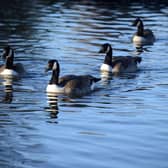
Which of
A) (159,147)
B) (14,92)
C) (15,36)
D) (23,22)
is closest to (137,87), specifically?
(14,92)

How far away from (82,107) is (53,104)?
88 cm

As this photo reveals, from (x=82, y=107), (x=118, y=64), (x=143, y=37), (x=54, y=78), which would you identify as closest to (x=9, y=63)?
(x=54, y=78)

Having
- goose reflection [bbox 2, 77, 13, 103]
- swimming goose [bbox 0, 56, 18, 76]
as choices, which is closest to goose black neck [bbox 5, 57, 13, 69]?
swimming goose [bbox 0, 56, 18, 76]

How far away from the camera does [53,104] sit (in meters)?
19.7

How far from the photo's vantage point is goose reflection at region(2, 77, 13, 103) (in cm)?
2018

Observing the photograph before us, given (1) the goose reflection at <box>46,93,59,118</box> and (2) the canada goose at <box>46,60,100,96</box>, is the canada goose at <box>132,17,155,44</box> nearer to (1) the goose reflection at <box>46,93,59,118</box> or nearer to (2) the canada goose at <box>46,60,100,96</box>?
(2) the canada goose at <box>46,60,100,96</box>

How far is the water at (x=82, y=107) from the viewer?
14.5 meters

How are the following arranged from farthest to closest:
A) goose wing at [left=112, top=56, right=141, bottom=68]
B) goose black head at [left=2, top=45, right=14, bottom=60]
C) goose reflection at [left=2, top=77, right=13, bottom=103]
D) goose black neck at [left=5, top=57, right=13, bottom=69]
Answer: goose wing at [left=112, top=56, right=141, bottom=68] → goose black head at [left=2, top=45, right=14, bottom=60] → goose black neck at [left=5, top=57, right=13, bottom=69] → goose reflection at [left=2, top=77, right=13, bottom=103]

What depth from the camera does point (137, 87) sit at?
2178 centimetres

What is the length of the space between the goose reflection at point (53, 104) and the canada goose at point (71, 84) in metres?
0.32

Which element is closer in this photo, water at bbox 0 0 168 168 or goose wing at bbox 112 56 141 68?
water at bbox 0 0 168 168

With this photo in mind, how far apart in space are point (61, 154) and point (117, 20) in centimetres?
2434

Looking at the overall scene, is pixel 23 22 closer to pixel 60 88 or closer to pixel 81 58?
pixel 81 58

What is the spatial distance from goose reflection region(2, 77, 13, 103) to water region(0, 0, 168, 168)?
3 centimetres
